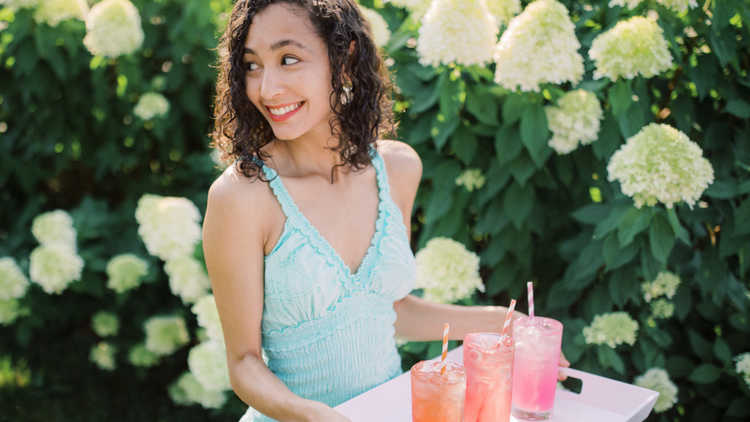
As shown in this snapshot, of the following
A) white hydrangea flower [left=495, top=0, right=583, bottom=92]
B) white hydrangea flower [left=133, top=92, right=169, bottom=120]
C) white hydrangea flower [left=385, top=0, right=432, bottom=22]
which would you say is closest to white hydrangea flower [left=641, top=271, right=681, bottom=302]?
white hydrangea flower [left=495, top=0, right=583, bottom=92]

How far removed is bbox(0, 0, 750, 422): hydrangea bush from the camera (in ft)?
5.28

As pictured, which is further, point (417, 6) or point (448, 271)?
point (417, 6)

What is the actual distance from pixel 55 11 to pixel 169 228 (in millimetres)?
1215

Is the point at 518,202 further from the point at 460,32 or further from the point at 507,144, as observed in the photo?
the point at 460,32

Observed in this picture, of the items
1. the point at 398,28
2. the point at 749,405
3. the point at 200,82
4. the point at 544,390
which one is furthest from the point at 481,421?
the point at 200,82

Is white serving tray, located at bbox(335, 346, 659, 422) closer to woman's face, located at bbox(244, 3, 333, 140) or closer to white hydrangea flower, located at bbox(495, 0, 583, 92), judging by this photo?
woman's face, located at bbox(244, 3, 333, 140)

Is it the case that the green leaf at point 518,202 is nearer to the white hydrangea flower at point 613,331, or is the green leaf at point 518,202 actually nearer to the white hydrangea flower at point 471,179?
the white hydrangea flower at point 471,179

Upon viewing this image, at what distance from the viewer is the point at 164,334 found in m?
2.63

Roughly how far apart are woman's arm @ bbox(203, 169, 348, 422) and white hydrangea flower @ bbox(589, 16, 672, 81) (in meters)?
1.07

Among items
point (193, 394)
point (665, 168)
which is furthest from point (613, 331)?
point (193, 394)

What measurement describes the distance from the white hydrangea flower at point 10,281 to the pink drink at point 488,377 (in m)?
2.33

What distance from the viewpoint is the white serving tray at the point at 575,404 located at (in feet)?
3.75

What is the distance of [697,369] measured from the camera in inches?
72.0

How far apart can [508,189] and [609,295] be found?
1.59 ft
